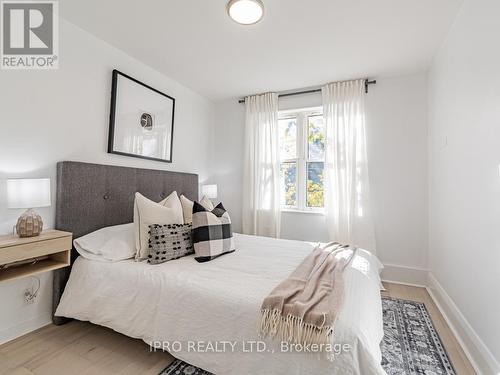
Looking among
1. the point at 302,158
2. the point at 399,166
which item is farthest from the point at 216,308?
the point at 399,166

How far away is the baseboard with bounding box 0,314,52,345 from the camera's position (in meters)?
1.76

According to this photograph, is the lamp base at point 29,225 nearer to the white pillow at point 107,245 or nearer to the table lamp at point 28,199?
the table lamp at point 28,199

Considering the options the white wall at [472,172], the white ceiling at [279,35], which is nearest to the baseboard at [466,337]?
the white wall at [472,172]

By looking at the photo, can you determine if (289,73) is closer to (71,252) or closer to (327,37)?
(327,37)

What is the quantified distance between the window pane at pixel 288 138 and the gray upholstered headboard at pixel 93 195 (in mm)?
1853

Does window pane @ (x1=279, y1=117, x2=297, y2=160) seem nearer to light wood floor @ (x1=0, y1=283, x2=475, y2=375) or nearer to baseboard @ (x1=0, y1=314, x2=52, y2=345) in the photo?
light wood floor @ (x1=0, y1=283, x2=475, y2=375)

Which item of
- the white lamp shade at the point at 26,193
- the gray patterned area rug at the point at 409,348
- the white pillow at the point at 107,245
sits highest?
the white lamp shade at the point at 26,193

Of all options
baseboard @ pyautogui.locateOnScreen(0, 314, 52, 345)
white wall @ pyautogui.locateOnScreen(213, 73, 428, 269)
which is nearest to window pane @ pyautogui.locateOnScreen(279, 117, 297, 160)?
white wall @ pyautogui.locateOnScreen(213, 73, 428, 269)

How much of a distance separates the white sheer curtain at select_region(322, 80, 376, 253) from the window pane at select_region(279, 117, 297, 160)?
0.52m

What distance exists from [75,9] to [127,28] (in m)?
0.38

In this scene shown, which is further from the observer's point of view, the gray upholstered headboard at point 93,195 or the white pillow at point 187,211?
the white pillow at point 187,211

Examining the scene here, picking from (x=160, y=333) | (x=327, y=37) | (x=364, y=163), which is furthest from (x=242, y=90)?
(x=160, y=333)

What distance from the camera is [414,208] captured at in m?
2.96

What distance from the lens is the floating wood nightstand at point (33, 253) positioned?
1.52 meters
